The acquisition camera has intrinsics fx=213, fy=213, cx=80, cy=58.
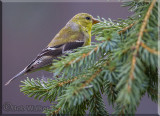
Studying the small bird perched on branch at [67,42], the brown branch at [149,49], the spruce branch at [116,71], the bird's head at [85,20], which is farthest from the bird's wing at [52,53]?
the brown branch at [149,49]

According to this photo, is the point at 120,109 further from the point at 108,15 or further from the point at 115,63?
the point at 108,15

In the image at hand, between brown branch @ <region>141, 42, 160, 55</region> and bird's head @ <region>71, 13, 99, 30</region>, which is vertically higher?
brown branch @ <region>141, 42, 160, 55</region>

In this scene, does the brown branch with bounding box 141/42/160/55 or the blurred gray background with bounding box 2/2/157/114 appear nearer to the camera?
the brown branch with bounding box 141/42/160/55

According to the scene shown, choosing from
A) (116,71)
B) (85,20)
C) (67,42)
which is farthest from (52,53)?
(116,71)

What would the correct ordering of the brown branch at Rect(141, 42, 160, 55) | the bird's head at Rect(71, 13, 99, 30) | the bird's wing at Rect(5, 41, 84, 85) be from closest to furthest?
the brown branch at Rect(141, 42, 160, 55) → the bird's wing at Rect(5, 41, 84, 85) → the bird's head at Rect(71, 13, 99, 30)

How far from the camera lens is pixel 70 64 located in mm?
645

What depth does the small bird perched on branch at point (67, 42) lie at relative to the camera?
130 centimetres

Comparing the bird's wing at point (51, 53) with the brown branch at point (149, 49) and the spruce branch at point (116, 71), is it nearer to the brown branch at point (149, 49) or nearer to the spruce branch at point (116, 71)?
the spruce branch at point (116, 71)

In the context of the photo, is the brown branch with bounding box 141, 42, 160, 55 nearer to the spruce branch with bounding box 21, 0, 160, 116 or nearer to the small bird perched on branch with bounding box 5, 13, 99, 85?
the spruce branch with bounding box 21, 0, 160, 116

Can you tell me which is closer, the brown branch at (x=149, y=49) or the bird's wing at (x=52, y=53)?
the brown branch at (x=149, y=49)

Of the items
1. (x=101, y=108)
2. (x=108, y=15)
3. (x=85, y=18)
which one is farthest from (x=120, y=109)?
(x=108, y=15)

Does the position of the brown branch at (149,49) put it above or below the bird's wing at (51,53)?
above

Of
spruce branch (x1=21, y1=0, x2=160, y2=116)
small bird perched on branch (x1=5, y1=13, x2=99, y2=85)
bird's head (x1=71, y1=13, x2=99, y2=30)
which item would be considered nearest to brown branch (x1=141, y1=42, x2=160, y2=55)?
spruce branch (x1=21, y1=0, x2=160, y2=116)

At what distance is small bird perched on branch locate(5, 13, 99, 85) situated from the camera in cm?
130
